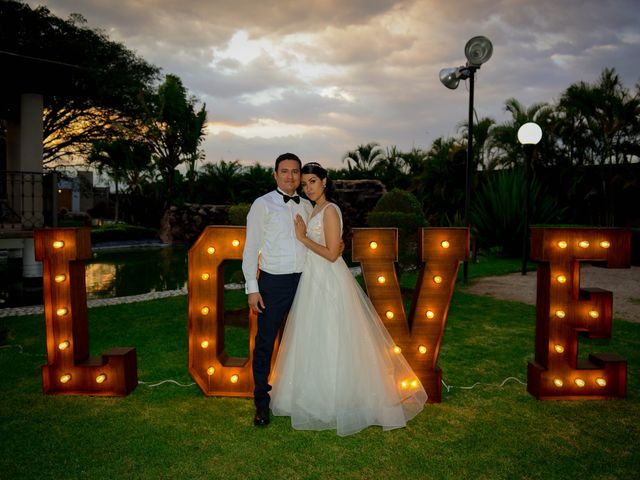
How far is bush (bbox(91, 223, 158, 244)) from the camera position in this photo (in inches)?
826

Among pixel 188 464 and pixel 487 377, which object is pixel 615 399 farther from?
pixel 188 464

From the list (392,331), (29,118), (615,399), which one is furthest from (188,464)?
(29,118)

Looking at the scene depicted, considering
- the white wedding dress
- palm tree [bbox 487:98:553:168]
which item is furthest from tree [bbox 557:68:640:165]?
the white wedding dress

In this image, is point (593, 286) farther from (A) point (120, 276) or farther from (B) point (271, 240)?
(A) point (120, 276)

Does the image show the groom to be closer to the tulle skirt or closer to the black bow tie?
the black bow tie

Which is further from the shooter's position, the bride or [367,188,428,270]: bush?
[367,188,428,270]: bush

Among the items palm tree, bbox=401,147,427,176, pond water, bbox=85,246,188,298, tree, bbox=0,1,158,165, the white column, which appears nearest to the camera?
pond water, bbox=85,246,188,298

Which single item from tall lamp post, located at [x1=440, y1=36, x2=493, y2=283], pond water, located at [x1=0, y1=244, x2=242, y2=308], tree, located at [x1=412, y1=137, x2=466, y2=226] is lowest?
pond water, located at [x1=0, y1=244, x2=242, y2=308]

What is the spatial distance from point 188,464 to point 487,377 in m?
2.98

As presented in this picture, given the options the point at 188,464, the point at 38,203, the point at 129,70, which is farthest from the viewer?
the point at 129,70

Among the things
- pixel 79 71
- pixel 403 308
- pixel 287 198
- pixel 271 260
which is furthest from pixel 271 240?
pixel 79 71

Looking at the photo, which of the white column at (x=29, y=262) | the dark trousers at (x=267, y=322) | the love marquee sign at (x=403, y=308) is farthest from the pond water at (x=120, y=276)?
the dark trousers at (x=267, y=322)

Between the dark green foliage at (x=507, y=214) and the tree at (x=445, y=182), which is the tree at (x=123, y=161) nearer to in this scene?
the tree at (x=445, y=182)

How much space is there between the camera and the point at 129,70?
606 inches
